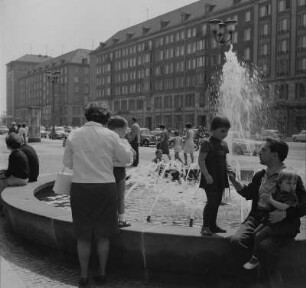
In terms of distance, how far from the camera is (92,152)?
436cm

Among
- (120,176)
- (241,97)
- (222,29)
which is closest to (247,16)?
(241,97)

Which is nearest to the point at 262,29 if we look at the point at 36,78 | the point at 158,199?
the point at 158,199

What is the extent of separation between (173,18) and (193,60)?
1217 cm

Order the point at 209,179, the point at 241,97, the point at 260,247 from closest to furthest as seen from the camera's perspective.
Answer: the point at 260,247 → the point at 209,179 → the point at 241,97

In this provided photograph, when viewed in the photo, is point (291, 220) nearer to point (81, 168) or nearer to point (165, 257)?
point (165, 257)

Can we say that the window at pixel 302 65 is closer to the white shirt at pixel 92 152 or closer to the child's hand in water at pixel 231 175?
the child's hand in water at pixel 231 175

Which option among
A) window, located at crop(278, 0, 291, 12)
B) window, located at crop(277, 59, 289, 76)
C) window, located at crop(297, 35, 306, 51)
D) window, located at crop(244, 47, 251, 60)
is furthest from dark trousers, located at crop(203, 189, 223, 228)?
window, located at crop(244, 47, 251, 60)

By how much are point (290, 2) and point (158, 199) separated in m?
57.9

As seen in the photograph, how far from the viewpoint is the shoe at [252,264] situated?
4.25 m

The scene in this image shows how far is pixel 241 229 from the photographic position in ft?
14.6

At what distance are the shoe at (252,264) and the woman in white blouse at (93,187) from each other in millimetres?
1245

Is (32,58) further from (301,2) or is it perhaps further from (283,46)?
(301,2)

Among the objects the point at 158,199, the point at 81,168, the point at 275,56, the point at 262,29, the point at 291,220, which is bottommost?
the point at 158,199

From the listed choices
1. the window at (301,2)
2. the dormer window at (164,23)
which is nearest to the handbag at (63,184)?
the window at (301,2)
